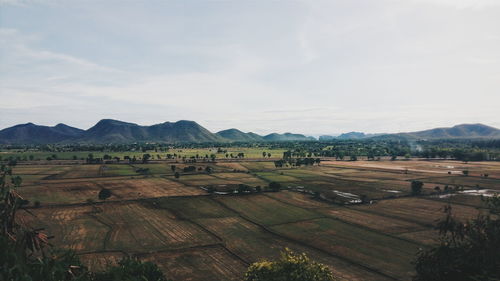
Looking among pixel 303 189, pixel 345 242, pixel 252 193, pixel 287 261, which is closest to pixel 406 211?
pixel 345 242

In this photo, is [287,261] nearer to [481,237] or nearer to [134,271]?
[134,271]

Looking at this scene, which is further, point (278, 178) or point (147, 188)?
point (278, 178)

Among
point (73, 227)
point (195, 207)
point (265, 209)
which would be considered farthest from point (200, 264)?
point (265, 209)

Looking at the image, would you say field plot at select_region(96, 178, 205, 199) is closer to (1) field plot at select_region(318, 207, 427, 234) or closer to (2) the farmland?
(2) the farmland

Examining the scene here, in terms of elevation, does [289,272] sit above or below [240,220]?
above

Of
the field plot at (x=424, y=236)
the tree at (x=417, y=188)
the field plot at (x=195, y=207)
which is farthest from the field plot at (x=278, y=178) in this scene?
the field plot at (x=424, y=236)

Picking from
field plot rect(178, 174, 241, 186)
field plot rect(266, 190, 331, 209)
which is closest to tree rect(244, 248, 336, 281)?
field plot rect(266, 190, 331, 209)

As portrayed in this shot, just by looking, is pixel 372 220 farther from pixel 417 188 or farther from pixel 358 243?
pixel 417 188

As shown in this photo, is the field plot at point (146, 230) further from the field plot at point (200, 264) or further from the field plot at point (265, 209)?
the field plot at point (265, 209)
